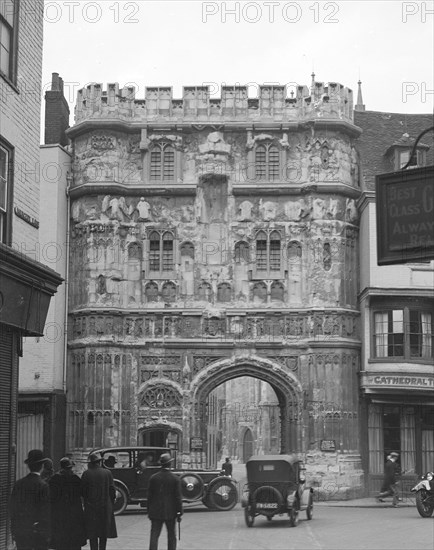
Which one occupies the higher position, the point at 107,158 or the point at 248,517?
the point at 107,158

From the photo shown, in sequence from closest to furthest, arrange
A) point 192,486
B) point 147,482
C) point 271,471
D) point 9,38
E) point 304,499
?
point 9,38 < point 271,471 < point 304,499 < point 147,482 < point 192,486

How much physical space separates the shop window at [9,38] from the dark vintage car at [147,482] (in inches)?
482

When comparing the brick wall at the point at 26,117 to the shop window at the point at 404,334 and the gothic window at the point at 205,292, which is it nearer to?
the gothic window at the point at 205,292

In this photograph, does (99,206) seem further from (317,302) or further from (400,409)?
(400,409)

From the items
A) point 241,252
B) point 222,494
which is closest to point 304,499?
point 222,494

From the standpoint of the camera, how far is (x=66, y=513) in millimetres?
14695

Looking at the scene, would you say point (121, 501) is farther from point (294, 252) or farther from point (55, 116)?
point (55, 116)

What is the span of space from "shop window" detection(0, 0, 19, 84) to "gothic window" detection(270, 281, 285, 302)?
18.3 metres

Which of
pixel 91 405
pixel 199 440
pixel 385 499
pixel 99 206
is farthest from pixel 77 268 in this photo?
pixel 385 499

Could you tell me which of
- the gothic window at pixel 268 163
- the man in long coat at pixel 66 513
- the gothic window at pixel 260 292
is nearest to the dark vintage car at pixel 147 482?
the gothic window at pixel 260 292

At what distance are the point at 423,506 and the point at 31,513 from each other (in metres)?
14.8

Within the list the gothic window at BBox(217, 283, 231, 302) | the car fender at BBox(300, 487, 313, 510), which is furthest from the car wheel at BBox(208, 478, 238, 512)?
the gothic window at BBox(217, 283, 231, 302)

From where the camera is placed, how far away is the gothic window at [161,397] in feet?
115

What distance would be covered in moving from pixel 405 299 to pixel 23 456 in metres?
13.2
